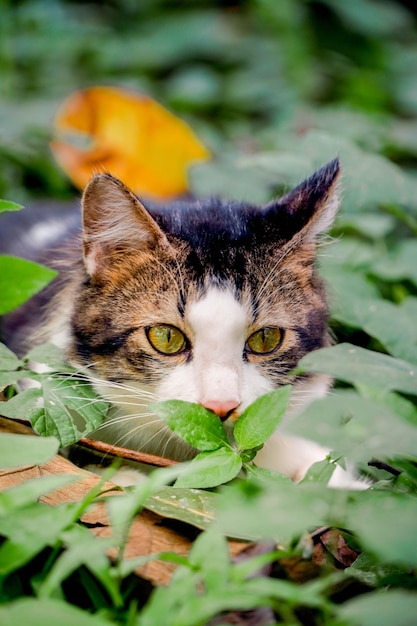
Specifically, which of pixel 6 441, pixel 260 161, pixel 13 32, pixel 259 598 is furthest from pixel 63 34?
pixel 259 598

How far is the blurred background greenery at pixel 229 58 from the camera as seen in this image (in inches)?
187

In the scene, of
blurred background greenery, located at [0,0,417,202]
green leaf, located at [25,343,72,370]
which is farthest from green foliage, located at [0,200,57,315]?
blurred background greenery, located at [0,0,417,202]

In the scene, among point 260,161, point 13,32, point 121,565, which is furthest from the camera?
point 13,32

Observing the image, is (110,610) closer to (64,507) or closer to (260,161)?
(64,507)

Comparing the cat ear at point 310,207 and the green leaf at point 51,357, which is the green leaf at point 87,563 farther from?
the cat ear at point 310,207

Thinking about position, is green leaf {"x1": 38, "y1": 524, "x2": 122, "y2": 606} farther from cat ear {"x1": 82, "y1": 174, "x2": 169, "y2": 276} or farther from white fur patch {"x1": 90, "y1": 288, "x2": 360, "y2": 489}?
cat ear {"x1": 82, "y1": 174, "x2": 169, "y2": 276}

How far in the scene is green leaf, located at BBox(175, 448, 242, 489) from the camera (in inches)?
51.2

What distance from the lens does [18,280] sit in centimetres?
141

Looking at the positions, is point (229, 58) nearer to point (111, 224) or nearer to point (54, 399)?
point (111, 224)

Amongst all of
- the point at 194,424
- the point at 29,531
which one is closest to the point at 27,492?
the point at 29,531

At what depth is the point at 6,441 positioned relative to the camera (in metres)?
1.12

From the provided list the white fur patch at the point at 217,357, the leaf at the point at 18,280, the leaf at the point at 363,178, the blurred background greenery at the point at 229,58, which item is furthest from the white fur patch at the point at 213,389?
the blurred background greenery at the point at 229,58

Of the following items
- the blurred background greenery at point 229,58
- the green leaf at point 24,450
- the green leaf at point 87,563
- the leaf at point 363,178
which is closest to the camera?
the green leaf at point 87,563

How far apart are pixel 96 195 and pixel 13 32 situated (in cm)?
386
